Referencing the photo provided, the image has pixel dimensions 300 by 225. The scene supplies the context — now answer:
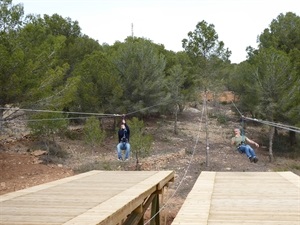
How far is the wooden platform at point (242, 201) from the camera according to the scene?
5203mm

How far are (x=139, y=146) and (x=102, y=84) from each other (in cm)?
729

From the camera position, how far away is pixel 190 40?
25.8 meters

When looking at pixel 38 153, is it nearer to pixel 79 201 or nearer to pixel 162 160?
pixel 162 160

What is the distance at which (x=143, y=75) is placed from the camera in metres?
27.4

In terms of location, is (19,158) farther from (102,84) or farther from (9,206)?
(9,206)

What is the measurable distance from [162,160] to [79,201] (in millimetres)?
14638

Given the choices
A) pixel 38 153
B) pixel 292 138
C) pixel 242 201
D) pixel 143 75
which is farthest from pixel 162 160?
pixel 242 201

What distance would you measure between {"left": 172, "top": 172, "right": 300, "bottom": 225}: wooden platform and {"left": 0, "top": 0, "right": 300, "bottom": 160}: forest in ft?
30.4

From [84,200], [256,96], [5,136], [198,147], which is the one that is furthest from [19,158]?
[256,96]

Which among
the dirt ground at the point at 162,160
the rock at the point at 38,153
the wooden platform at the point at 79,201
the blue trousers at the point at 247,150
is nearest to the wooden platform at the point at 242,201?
the wooden platform at the point at 79,201

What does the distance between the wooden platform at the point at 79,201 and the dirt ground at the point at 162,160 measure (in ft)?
14.3

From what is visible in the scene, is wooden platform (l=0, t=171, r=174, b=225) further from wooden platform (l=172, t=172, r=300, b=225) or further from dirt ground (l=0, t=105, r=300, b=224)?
dirt ground (l=0, t=105, r=300, b=224)

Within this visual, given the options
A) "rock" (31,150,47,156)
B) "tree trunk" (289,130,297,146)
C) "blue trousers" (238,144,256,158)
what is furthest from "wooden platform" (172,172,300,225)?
"tree trunk" (289,130,297,146)

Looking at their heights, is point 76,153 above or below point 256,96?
below
